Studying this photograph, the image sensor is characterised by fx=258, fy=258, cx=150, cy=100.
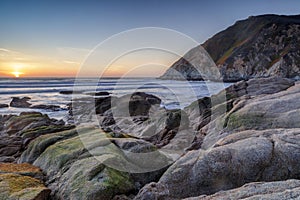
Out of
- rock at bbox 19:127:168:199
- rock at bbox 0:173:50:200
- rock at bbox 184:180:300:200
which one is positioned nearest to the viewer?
rock at bbox 184:180:300:200

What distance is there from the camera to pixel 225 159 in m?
6.26

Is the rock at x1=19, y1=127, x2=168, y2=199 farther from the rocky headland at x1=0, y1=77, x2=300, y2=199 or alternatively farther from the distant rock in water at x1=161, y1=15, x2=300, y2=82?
the distant rock in water at x1=161, y1=15, x2=300, y2=82

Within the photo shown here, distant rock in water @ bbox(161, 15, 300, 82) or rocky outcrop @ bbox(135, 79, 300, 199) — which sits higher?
distant rock in water @ bbox(161, 15, 300, 82)

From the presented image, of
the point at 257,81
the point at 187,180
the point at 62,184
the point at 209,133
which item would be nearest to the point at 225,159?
the point at 187,180

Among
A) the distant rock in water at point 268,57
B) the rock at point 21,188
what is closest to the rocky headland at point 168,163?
the rock at point 21,188

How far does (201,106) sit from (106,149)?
1398 centimetres

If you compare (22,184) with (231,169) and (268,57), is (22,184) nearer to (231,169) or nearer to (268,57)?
(231,169)

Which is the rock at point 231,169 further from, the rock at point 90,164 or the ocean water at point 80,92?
the ocean water at point 80,92

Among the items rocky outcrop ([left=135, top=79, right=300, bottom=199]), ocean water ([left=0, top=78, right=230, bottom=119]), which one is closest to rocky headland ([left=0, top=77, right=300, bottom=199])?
rocky outcrop ([left=135, top=79, right=300, bottom=199])

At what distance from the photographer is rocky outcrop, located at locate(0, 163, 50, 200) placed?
228 inches

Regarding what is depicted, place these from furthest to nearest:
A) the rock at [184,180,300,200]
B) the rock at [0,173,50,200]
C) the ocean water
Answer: the ocean water → the rock at [0,173,50,200] → the rock at [184,180,300,200]

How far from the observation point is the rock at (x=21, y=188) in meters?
5.77

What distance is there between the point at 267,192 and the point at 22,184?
5.53m

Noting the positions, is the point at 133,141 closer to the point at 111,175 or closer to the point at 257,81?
the point at 111,175
